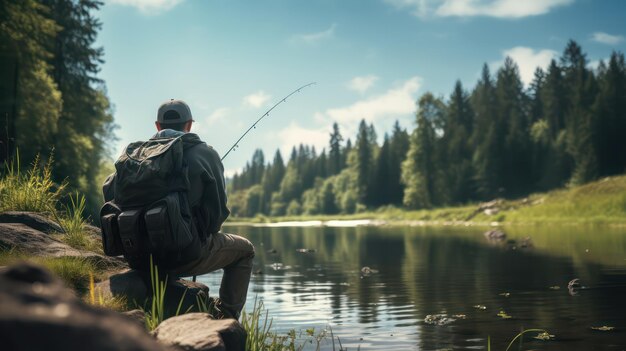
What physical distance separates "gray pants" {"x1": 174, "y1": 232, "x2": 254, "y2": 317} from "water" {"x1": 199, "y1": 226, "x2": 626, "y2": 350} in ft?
7.66

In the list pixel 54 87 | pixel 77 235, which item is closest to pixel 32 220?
pixel 77 235

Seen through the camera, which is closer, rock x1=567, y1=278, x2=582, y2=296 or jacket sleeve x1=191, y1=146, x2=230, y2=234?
jacket sleeve x1=191, y1=146, x2=230, y2=234

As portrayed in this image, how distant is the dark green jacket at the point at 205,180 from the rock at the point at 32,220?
2948 millimetres

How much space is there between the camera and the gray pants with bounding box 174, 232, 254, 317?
5.69m

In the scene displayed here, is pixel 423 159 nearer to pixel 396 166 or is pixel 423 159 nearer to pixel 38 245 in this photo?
pixel 396 166

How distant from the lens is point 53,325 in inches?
56.6

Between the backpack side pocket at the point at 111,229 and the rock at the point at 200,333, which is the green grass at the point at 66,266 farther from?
the rock at the point at 200,333

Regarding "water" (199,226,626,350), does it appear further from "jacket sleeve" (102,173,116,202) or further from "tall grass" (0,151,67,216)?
"tall grass" (0,151,67,216)

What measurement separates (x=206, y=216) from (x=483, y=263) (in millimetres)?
18570

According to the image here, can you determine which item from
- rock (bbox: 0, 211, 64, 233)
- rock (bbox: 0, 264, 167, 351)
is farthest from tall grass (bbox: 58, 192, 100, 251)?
rock (bbox: 0, 264, 167, 351)

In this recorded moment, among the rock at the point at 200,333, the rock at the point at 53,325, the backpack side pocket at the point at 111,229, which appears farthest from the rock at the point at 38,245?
the rock at the point at 53,325

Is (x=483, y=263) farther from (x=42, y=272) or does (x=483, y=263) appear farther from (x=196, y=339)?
(x=42, y=272)

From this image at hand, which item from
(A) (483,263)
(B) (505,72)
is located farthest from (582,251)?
(B) (505,72)

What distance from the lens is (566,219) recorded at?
51.7 meters
